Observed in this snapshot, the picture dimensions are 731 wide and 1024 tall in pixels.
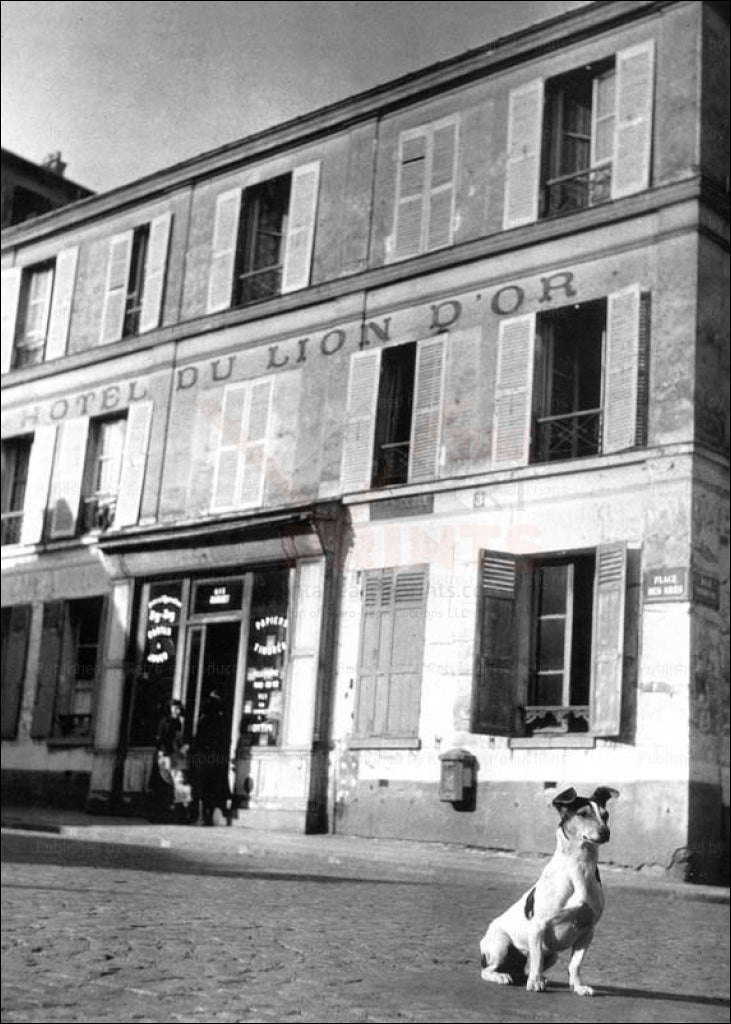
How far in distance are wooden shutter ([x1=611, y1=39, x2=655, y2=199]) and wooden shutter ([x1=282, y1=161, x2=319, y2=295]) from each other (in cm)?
109

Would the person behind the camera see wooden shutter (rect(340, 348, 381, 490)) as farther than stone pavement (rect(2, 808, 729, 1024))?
Yes

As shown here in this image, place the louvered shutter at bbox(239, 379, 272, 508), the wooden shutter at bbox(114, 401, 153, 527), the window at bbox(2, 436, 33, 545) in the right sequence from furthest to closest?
the window at bbox(2, 436, 33, 545), the louvered shutter at bbox(239, 379, 272, 508), the wooden shutter at bbox(114, 401, 153, 527)

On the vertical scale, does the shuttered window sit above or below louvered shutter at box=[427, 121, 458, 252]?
below

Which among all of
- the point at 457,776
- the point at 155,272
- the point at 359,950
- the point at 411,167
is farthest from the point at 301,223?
the point at 359,950

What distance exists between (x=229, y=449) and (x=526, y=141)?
103cm

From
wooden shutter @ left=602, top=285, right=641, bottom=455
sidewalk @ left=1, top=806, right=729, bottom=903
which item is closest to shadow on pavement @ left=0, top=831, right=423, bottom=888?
sidewalk @ left=1, top=806, right=729, bottom=903

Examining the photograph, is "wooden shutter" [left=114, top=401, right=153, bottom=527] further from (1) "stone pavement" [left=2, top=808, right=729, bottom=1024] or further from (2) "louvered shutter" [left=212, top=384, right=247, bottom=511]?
(1) "stone pavement" [left=2, top=808, right=729, bottom=1024]

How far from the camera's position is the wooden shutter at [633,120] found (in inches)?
54.4

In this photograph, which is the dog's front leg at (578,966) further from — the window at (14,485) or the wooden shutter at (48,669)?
the window at (14,485)

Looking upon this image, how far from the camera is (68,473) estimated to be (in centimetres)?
318

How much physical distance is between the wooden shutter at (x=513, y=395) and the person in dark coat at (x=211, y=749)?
0.64 m

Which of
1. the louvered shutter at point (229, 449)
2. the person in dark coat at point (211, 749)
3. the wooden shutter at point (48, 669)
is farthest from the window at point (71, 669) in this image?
the louvered shutter at point (229, 449)

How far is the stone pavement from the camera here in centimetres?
81

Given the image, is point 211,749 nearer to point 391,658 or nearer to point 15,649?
point 391,658
